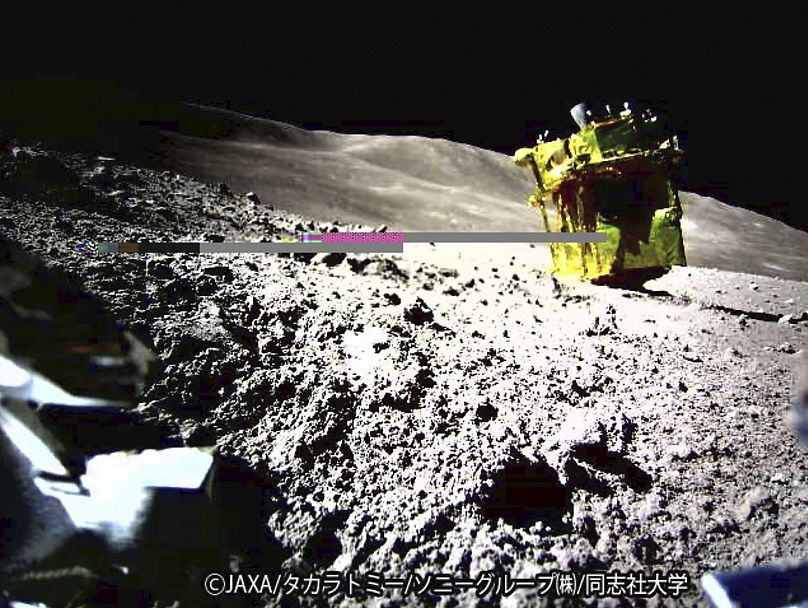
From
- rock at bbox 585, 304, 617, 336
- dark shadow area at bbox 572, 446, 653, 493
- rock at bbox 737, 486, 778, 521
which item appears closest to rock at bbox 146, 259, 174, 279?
dark shadow area at bbox 572, 446, 653, 493

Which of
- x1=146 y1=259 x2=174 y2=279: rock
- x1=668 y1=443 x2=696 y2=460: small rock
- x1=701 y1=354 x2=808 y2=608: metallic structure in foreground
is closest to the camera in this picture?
x1=701 y1=354 x2=808 y2=608: metallic structure in foreground

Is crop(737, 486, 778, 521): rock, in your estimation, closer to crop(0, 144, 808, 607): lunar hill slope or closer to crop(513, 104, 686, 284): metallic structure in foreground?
crop(0, 144, 808, 607): lunar hill slope

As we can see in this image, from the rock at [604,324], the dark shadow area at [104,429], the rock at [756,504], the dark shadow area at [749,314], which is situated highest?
the dark shadow area at [104,429]

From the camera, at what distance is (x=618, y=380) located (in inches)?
78.0

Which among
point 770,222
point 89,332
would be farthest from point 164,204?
point 770,222

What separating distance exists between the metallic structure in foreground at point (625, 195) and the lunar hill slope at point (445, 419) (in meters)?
1.43

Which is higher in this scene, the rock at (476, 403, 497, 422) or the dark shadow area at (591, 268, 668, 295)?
the rock at (476, 403, 497, 422)

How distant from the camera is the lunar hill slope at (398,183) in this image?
9.45 metres

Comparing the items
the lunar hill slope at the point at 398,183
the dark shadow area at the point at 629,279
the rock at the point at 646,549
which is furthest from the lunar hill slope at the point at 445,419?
the lunar hill slope at the point at 398,183

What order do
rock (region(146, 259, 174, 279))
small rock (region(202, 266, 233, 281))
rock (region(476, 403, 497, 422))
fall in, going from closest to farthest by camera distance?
rock (region(476, 403, 497, 422)), rock (region(146, 259, 174, 279)), small rock (region(202, 266, 233, 281))

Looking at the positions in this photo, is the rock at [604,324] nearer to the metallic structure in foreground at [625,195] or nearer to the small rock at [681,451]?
the small rock at [681,451]

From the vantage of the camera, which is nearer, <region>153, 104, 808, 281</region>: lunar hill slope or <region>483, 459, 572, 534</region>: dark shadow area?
<region>483, 459, 572, 534</region>: dark shadow area

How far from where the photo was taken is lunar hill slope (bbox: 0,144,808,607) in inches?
47.1

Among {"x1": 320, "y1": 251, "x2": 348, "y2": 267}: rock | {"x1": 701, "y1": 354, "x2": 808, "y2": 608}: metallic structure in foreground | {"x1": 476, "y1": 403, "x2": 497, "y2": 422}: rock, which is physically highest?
{"x1": 320, "y1": 251, "x2": 348, "y2": 267}: rock
